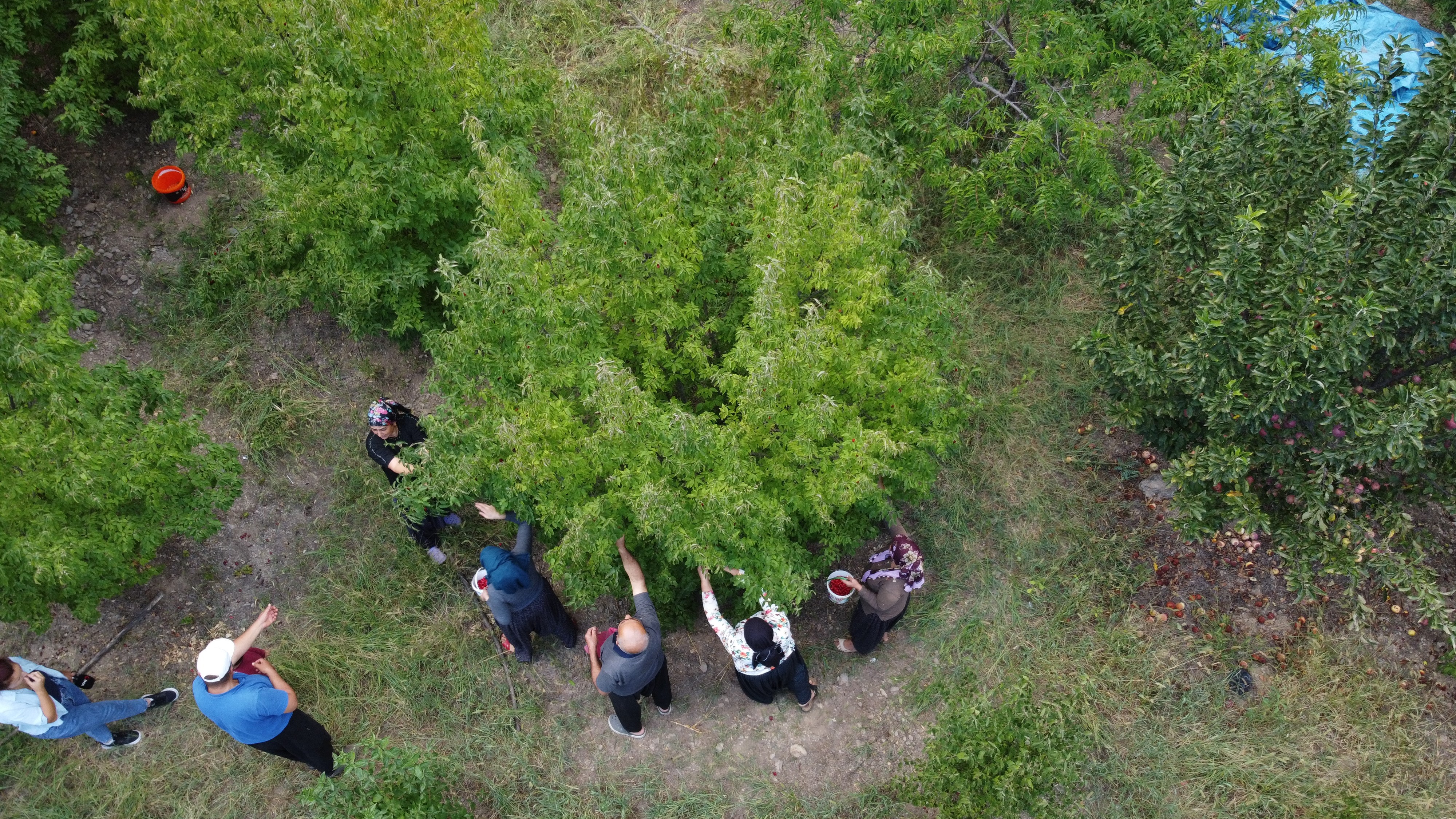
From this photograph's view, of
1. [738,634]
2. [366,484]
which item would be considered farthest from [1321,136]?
[366,484]

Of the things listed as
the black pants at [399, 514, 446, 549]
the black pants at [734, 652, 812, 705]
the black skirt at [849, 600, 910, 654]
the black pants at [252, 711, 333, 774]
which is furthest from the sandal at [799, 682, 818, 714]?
the black pants at [252, 711, 333, 774]

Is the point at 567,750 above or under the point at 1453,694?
under

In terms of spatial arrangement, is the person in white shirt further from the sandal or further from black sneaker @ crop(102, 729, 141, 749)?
the sandal

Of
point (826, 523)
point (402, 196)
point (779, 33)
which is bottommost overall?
point (826, 523)

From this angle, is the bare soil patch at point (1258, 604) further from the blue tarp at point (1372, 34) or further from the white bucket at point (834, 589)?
the blue tarp at point (1372, 34)

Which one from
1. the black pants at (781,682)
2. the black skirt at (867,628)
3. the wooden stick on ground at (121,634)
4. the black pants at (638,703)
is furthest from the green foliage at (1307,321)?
the wooden stick on ground at (121,634)

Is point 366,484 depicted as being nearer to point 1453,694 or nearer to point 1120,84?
point 1120,84

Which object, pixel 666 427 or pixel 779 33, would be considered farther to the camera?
pixel 779 33
